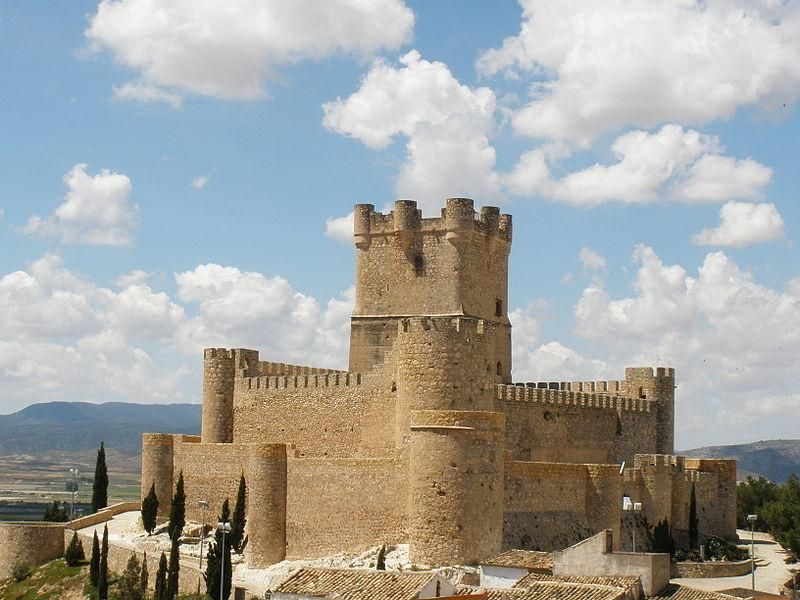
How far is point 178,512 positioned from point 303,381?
6.41 meters

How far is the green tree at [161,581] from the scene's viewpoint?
42.0 meters

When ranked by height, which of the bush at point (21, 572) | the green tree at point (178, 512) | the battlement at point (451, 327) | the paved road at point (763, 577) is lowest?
the bush at point (21, 572)

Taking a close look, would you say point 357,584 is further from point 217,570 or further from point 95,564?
point 95,564

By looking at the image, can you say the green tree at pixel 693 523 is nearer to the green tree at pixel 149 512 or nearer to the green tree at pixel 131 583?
the green tree at pixel 131 583

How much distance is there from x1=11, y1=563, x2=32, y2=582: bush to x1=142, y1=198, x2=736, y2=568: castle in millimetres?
6661

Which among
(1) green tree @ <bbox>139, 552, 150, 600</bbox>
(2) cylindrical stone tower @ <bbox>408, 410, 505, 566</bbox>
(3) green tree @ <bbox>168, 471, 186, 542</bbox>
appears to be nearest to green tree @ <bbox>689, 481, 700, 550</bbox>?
(2) cylindrical stone tower @ <bbox>408, 410, 505, 566</bbox>

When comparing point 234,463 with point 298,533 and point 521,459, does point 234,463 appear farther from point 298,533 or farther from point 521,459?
point 521,459

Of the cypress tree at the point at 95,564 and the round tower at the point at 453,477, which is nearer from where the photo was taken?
the round tower at the point at 453,477

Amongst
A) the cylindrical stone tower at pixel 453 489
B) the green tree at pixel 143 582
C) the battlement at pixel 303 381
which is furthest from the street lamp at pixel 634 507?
the green tree at pixel 143 582

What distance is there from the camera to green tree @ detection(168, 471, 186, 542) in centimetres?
4644

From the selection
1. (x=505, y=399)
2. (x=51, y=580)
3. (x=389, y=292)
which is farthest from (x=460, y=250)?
(x=51, y=580)

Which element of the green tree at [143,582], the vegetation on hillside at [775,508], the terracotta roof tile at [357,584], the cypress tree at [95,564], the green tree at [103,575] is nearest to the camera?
the terracotta roof tile at [357,584]

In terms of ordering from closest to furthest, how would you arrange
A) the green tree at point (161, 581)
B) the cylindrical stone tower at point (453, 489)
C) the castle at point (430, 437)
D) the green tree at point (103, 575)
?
the cylindrical stone tower at point (453, 489) → the castle at point (430, 437) → the green tree at point (161, 581) → the green tree at point (103, 575)

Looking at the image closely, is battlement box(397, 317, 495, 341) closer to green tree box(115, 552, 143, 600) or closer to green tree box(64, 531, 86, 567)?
green tree box(115, 552, 143, 600)
